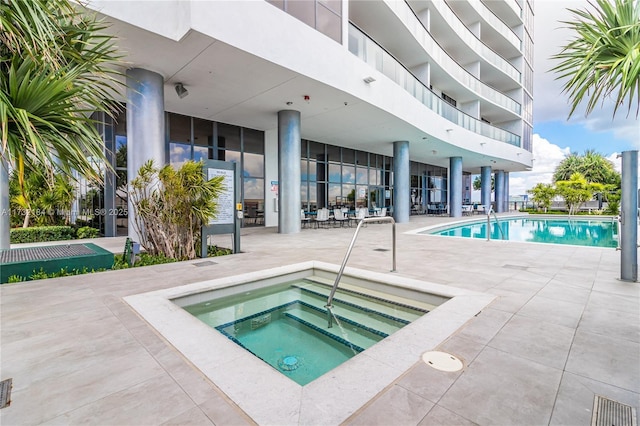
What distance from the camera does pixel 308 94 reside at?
920 centimetres

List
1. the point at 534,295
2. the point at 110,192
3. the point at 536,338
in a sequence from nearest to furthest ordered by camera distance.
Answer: the point at 536,338 → the point at 534,295 → the point at 110,192

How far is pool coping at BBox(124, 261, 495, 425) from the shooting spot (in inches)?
66.5

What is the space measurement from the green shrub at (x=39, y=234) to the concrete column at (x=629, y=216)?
13173 millimetres

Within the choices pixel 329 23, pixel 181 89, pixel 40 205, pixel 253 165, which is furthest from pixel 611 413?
pixel 40 205

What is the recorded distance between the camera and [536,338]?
258 centimetres

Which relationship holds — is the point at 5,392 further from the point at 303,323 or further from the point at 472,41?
the point at 472,41

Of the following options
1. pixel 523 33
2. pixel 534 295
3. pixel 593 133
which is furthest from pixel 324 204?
pixel 593 133

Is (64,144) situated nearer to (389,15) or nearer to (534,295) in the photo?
(534,295)

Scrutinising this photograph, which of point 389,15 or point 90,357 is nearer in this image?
point 90,357

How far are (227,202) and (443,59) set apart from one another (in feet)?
48.8

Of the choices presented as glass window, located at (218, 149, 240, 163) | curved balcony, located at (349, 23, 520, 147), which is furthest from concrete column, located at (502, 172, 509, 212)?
glass window, located at (218, 149, 240, 163)

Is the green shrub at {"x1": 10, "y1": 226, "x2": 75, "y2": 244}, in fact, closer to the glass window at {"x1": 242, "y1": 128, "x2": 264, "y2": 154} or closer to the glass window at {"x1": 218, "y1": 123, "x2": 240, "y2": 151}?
the glass window at {"x1": 218, "y1": 123, "x2": 240, "y2": 151}

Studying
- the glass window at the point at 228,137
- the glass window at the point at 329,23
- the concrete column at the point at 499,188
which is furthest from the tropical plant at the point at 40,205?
the concrete column at the point at 499,188

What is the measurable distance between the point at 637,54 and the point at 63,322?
5818 mm
